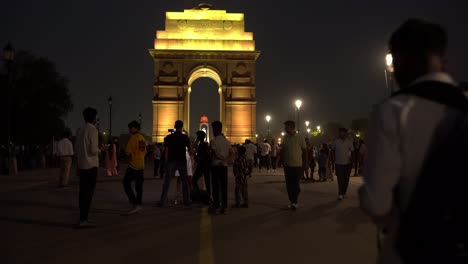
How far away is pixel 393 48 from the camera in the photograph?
89.2 inches

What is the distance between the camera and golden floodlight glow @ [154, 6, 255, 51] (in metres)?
49.1

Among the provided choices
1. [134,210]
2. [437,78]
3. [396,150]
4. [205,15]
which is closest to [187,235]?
[134,210]

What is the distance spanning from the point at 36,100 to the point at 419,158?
54.1 meters

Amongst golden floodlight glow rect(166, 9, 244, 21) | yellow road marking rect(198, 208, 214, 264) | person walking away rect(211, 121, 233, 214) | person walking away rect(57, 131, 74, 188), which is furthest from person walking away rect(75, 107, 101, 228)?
golden floodlight glow rect(166, 9, 244, 21)

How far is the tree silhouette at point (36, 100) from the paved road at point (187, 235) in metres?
40.0

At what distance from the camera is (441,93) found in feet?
6.59

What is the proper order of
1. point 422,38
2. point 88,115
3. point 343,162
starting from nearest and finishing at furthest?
point 422,38 → point 88,115 → point 343,162

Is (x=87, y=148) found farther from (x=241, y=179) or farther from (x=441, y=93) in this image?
(x=441, y=93)

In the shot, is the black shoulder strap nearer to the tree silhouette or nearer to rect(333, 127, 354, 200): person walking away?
rect(333, 127, 354, 200): person walking away

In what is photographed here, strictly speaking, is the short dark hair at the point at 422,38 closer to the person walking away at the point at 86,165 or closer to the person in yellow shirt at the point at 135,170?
the person walking away at the point at 86,165

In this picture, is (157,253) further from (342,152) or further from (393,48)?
(342,152)

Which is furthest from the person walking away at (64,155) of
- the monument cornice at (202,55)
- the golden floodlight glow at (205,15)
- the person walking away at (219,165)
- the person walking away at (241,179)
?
the golden floodlight glow at (205,15)

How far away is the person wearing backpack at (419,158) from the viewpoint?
6.12ft

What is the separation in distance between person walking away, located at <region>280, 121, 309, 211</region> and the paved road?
1.51ft
